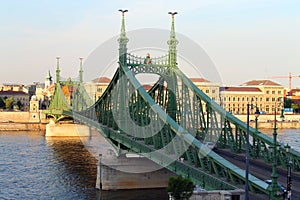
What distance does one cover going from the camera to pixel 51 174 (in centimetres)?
4453

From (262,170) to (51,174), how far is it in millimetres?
23511

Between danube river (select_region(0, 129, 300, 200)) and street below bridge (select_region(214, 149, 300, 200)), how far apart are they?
5.98 m

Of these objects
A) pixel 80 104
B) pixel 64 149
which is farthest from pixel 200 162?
pixel 80 104

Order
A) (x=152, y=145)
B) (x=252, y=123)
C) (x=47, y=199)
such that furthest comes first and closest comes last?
1. (x=252, y=123)
2. (x=47, y=199)
3. (x=152, y=145)

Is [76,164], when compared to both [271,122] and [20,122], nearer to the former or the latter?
[20,122]

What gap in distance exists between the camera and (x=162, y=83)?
37531 millimetres

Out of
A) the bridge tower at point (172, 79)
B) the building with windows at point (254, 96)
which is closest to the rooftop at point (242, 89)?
the building with windows at point (254, 96)

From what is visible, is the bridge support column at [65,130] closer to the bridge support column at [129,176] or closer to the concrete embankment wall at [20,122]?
the concrete embankment wall at [20,122]

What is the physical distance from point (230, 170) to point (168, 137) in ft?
22.7

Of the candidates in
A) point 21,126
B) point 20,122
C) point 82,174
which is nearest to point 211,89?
point 82,174

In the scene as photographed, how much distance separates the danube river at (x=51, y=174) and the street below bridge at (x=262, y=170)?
5.98 metres

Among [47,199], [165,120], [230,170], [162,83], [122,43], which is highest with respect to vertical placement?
[122,43]

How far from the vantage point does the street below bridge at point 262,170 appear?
23.0m

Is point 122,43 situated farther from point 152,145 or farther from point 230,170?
point 230,170
